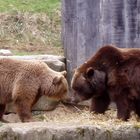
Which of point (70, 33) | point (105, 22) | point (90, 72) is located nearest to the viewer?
point (90, 72)

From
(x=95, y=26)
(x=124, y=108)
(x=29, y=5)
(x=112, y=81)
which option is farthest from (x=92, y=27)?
(x=29, y=5)

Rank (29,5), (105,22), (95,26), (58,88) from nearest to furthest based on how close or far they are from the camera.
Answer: (58,88)
(105,22)
(95,26)
(29,5)

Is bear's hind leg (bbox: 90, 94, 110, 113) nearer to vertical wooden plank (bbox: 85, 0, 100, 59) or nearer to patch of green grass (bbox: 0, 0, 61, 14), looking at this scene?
vertical wooden plank (bbox: 85, 0, 100, 59)

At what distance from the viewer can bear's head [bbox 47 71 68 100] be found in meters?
11.1

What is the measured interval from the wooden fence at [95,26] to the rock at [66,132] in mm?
4050

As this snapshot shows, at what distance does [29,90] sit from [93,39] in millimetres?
2415

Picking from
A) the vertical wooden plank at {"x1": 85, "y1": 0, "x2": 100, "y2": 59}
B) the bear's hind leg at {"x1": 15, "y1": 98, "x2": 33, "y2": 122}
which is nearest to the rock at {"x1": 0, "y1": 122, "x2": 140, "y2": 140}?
the bear's hind leg at {"x1": 15, "y1": 98, "x2": 33, "y2": 122}

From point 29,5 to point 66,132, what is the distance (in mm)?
10861

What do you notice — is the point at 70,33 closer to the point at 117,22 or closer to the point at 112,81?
the point at 117,22

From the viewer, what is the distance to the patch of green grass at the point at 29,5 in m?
17.7

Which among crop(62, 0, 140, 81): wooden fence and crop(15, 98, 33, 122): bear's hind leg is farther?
crop(62, 0, 140, 81): wooden fence

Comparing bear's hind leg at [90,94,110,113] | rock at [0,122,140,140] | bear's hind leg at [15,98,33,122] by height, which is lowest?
bear's hind leg at [15,98,33,122]

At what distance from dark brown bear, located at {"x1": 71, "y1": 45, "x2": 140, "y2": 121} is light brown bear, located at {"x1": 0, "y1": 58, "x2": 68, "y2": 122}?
1168 mm

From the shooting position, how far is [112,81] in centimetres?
924
